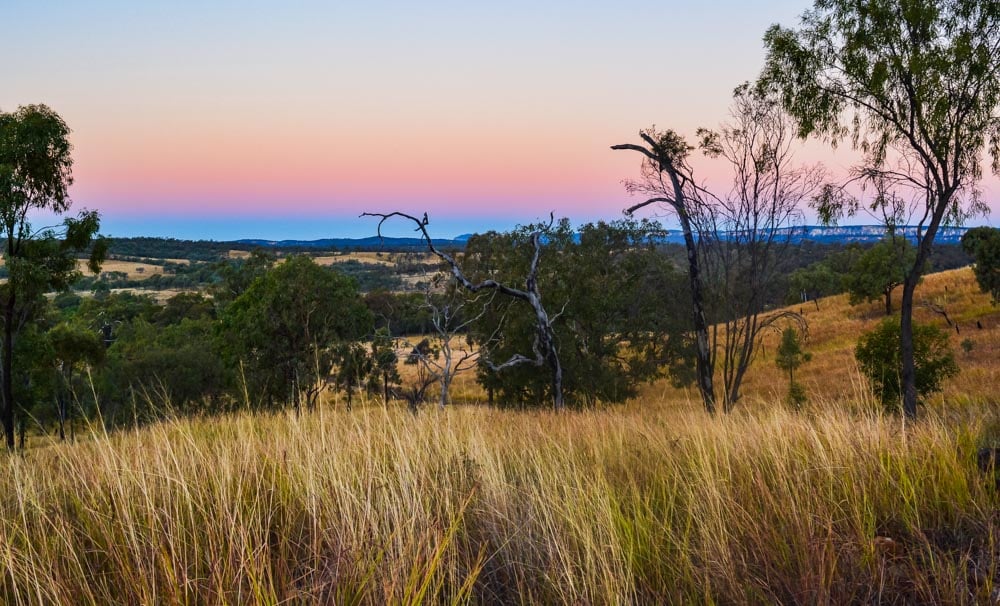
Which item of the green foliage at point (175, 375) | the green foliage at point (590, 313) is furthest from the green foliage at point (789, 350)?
the green foliage at point (175, 375)

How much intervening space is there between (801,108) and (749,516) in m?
12.3

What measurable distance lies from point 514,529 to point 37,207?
21.9 m

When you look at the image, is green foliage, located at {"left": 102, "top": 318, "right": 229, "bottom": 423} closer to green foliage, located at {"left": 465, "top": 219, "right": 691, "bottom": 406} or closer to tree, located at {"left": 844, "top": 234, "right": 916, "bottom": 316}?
green foliage, located at {"left": 465, "top": 219, "right": 691, "bottom": 406}

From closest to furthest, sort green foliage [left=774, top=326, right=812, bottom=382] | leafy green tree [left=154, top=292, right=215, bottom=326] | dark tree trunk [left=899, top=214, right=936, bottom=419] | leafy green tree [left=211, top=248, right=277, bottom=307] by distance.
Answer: dark tree trunk [left=899, top=214, right=936, bottom=419] → green foliage [left=774, top=326, right=812, bottom=382] → leafy green tree [left=211, top=248, right=277, bottom=307] → leafy green tree [left=154, top=292, right=215, bottom=326]

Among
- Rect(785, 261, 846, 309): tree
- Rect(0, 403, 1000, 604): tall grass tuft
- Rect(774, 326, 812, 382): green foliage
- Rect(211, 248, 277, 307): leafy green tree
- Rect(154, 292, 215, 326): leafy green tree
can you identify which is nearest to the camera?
Rect(0, 403, 1000, 604): tall grass tuft

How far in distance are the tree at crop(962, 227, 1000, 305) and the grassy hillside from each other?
49.3m

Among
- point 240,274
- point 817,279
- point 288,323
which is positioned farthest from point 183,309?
point 817,279

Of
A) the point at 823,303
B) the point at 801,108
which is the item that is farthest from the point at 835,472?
the point at 823,303

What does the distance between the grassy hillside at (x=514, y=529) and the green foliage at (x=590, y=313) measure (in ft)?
75.5

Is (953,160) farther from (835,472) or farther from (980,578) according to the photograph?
(980,578)

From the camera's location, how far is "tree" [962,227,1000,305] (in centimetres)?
4219

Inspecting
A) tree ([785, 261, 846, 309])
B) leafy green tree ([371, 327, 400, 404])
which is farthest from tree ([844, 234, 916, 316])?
leafy green tree ([371, 327, 400, 404])

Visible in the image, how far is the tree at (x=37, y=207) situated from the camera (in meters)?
17.3

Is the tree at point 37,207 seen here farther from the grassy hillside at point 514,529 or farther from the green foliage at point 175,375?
the grassy hillside at point 514,529
